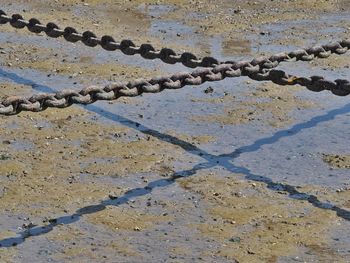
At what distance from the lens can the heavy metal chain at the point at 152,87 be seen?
5.38 m

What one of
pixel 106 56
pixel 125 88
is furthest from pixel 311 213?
pixel 106 56

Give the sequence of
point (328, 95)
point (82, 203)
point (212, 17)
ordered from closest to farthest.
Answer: point (82, 203), point (328, 95), point (212, 17)

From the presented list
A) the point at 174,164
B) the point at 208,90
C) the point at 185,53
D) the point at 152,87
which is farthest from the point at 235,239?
the point at 208,90

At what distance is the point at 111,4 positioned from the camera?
37.0ft

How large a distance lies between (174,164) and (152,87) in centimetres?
79

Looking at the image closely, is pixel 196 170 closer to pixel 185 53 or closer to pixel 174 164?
pixel 174 164

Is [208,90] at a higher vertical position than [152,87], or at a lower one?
lower

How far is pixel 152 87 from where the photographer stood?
6004 millimetres

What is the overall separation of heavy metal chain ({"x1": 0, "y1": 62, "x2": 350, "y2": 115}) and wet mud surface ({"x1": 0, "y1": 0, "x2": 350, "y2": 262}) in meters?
0.55

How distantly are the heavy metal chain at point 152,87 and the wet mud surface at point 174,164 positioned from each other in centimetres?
55

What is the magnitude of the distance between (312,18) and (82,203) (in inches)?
205

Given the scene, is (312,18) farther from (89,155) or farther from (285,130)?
(89,155)

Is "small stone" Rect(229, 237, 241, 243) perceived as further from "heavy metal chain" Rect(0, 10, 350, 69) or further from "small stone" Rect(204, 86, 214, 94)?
"small stone" Rect(204, 86, 214, 94)

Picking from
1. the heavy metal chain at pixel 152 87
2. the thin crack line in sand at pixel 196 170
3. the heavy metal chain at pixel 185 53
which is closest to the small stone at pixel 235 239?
the thin crack line in sand at pixel 196 170
